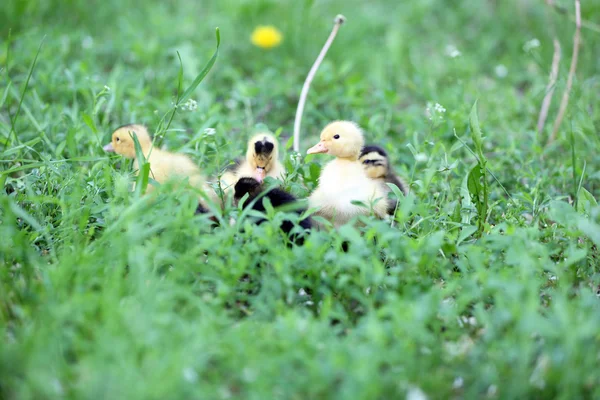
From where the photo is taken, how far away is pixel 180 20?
270 inches

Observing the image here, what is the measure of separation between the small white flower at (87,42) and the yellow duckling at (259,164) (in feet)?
9.73

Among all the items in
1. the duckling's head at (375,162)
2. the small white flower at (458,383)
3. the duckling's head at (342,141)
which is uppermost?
the duckling's head at (342,141)

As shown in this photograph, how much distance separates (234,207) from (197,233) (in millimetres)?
482

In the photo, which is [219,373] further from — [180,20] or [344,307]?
[180,20]

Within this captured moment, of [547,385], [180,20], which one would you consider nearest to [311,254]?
[547,385]

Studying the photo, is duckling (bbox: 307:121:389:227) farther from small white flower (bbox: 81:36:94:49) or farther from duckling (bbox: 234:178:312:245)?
small white flower (bbox: 81:36:94:49)

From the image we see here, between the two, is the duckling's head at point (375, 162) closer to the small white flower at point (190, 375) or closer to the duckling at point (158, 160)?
the duckling at point (158, 160)

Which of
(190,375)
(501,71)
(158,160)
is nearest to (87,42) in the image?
(158,160)

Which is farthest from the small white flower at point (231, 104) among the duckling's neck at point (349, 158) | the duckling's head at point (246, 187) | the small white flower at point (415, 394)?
the small white flower at point (415, 394)

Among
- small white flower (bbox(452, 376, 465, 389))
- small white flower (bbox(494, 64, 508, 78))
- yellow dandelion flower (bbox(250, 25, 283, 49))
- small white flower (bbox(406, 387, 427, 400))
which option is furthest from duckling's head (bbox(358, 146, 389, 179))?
small white flower (bbox(494, 64, 508, 78))

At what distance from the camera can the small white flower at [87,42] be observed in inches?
238

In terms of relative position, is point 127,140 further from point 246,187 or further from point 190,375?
point 190,375

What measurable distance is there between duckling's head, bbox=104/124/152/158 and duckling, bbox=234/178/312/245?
33.2 inches

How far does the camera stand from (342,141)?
12.1ft
